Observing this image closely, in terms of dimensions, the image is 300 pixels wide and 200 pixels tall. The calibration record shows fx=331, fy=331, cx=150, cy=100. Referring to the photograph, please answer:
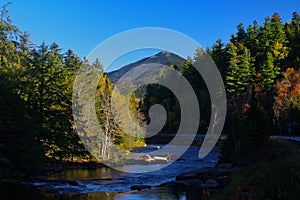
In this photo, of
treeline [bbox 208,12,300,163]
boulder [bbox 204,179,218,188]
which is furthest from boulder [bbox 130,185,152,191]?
treeline [bbox 208,12,300,163]

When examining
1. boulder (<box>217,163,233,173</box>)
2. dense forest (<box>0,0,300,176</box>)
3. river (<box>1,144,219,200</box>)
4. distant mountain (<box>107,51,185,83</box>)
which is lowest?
river (<box>1,144,219,200</box>)

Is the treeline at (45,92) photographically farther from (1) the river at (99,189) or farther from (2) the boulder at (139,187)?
(2) the boulder at (139,187)

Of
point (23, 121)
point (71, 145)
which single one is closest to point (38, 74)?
point (71, 145)

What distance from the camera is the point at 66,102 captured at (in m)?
33.2

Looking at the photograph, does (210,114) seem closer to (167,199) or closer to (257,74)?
(257,74)

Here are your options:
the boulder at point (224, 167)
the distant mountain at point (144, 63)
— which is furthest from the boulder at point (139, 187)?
the distant mountain at point (144, 63)

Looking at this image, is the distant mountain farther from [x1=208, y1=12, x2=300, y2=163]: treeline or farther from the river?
the river

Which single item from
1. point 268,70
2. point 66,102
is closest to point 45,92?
point 66,102

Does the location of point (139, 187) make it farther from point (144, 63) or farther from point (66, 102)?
point (144, 63)

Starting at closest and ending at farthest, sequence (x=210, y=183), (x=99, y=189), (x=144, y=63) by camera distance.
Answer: (x=99, y=189)
(x=210, y=183)
(x=144, y=63)

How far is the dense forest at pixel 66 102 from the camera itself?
21672 mm

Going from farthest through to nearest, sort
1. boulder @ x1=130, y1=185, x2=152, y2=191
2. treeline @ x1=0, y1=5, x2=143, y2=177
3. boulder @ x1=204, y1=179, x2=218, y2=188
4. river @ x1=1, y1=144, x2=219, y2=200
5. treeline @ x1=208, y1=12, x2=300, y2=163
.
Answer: treeline @ x1=208, y1=12, x2=300, y2=163 < treeline @ x1=0, y1=5, x2=143, y2=177 < boulder @ x1=204, y1=179, x2=218, y2=188 < boulder @ x1=130, y1=185, x2=152, y2=191 < river @ x1=1, y1=144, x2=219, y2=200

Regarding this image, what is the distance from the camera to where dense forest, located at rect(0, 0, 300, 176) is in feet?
71.1

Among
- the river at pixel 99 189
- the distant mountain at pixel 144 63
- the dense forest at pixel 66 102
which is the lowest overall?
the river at pixel 99 189
